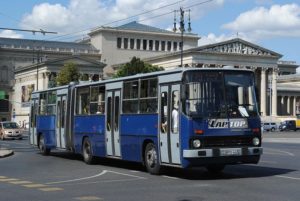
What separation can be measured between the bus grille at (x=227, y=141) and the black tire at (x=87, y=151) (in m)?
7.81

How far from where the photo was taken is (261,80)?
472ft

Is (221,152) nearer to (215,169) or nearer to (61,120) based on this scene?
(215,169)

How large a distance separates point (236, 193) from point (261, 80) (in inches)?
5197

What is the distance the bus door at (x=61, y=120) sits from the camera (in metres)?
27.0

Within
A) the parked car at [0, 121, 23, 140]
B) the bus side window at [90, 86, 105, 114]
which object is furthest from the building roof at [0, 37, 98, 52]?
the bus side window at [90, 86, 105, 114]

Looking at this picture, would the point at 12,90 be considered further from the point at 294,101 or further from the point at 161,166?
the point at 161,166

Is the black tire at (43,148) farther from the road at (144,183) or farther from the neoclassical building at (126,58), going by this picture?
the neoclassical building at (126,58)

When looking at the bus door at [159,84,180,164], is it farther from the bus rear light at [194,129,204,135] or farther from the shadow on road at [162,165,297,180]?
the shadow on road at [162,165,297,180]

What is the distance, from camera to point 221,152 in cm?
1673

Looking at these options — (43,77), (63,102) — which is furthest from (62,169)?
(43,77)

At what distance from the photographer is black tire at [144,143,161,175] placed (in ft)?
60.5

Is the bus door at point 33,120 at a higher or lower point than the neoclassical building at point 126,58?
lower

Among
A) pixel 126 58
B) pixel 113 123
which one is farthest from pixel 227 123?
pixel 126 58

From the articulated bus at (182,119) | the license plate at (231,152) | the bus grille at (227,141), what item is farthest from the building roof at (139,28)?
the license plate at (231,152)
